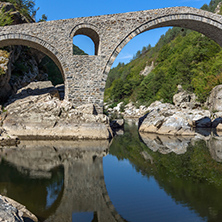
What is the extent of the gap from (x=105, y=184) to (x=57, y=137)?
Result: 196 inches

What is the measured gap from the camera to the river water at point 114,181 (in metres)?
3.67

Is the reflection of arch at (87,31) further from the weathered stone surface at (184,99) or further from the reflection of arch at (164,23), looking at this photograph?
the weathered stone surface at (184,99)

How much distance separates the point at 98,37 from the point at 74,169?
7.17 meters

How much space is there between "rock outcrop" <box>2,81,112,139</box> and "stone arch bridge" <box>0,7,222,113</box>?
0.91 m

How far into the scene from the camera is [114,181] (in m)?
5.22

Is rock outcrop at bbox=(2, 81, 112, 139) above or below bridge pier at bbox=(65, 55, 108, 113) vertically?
below

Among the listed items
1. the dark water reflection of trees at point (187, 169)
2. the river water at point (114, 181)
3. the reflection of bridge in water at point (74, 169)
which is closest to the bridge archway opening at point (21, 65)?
the reflection of bridge in water at point (74, 169)

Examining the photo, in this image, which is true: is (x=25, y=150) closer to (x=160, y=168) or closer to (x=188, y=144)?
(x=160, y=168)

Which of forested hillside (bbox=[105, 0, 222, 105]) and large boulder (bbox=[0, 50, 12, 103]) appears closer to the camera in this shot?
large boulder (bbox=[0, 50, 12, 103])

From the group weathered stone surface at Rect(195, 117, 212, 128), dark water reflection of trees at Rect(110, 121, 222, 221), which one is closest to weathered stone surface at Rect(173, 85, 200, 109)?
weathered stone surface at Rect(195, 117, 212, 128)

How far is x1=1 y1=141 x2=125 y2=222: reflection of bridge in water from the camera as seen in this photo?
3.74 m

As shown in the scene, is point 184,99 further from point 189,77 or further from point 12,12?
point 12,12

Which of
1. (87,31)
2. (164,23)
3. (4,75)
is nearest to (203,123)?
(164,23)

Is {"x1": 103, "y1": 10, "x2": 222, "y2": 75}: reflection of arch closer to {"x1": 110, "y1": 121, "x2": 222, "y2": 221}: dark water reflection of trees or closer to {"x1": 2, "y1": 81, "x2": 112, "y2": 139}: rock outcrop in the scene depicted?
{"x1": 2, "y1": 81, "x2": 112, "y2": 139}: rock outcrop
